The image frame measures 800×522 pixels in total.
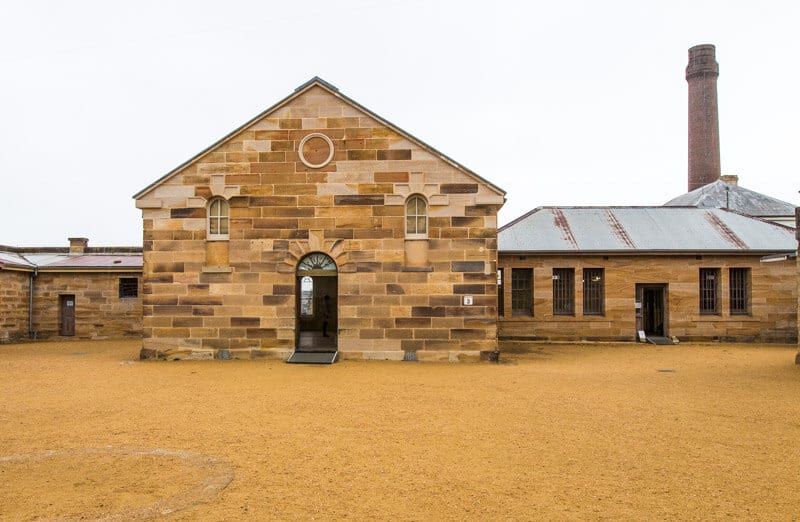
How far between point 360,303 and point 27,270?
1700 centimetres

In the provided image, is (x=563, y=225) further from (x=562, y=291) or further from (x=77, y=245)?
(x=77, y=245)

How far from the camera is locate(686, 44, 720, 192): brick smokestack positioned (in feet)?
126

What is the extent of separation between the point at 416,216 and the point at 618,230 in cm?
1082

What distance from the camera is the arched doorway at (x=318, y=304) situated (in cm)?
1630

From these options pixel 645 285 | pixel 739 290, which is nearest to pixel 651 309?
pixel 645 285

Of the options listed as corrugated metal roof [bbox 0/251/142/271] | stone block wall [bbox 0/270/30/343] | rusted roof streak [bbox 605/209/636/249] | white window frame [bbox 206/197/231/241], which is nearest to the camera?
white window frame [bbox 206/197/231/241]

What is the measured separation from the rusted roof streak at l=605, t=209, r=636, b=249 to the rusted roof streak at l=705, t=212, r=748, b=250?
3622 mm

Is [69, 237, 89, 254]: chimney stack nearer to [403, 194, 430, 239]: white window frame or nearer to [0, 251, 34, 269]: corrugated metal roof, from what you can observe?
[0, 251, 34, 269]: corrugated metal roof

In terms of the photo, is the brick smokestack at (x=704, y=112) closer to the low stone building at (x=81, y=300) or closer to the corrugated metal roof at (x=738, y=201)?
the corrugated metal roof at (x=738, y=201)

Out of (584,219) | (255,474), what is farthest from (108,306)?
(255,474)

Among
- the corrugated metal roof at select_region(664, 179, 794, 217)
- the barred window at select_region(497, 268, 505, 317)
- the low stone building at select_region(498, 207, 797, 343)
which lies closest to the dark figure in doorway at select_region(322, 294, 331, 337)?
the barred window at select_region(497, 268, 505, 317)

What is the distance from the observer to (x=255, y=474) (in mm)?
6074

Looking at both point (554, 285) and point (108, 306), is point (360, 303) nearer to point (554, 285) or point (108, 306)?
point (554, 285)

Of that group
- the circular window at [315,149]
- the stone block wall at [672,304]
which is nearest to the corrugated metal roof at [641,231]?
the stone block wall at [672,304]
